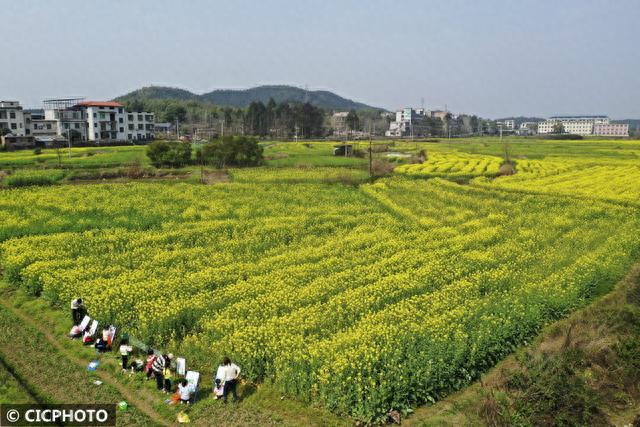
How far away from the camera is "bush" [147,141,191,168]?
196 ft

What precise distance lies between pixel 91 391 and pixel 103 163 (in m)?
49.2

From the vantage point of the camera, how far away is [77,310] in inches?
669

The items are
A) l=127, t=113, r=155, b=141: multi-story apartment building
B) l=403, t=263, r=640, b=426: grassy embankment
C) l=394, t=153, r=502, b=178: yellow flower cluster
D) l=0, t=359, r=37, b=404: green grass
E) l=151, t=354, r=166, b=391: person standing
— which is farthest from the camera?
l=127, t=113, r=155, b=141: multi-story apartment building

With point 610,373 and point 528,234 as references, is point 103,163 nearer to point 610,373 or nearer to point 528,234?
point 528,234

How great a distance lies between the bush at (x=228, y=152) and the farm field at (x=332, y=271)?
20.3 metres

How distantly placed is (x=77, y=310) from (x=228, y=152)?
47.4 metres

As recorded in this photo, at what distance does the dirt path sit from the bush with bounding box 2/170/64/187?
104ft

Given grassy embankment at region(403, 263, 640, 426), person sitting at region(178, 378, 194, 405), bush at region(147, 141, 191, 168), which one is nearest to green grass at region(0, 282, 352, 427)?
person sitting at region(178, 378, 194, 405)

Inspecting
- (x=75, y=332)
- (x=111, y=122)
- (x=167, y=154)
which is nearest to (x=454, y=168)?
(x=167, y=154)

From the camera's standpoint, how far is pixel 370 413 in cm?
1198

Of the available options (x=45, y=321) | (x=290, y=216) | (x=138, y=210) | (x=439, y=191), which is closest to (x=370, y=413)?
(x=45, y=321)

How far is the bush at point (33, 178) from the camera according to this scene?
146 ft

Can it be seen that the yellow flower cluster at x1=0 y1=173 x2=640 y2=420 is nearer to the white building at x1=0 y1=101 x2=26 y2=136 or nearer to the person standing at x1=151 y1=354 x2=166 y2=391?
the person standing at x1=151 y1=354 x2=166 y2=391

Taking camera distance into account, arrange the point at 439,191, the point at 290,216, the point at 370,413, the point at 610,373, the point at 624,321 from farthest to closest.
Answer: the point at 439,191, the point at 290,216, the point at 624,321, the point at 610,373, the point at 370,413
